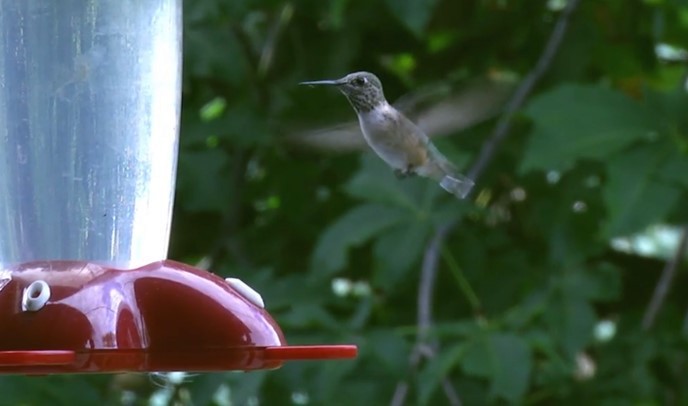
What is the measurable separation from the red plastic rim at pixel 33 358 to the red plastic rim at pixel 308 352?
37 cm

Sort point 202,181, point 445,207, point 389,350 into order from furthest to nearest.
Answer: point 202,181, point 445,207, point 389,350

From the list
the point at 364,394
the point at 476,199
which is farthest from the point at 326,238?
the point at 476,199

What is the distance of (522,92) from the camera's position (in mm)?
4633

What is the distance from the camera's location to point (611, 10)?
5246 mm

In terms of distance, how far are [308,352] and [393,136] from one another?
141 centimetres

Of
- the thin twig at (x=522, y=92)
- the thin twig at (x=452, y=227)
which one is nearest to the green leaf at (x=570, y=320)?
the thin twig at (x=452, y=227)

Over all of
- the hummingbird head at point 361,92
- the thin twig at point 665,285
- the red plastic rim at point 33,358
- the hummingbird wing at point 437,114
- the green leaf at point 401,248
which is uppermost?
the red plastic rim at point 33,358

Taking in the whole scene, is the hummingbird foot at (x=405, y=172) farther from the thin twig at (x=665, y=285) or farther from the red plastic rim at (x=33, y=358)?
the red plastic rim at (x=33, y=358)

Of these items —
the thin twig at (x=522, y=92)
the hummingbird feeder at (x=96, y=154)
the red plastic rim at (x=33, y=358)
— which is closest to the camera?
the red plastic rim at (x=33, y=358)

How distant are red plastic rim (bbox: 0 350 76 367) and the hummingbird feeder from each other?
11.3 inches

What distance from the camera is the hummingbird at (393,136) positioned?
140 inches

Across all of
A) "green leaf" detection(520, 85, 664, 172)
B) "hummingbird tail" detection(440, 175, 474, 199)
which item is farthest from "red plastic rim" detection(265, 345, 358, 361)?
"green leaf" detection(520, 85, 664, 172)

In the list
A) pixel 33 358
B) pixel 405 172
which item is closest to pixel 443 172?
pixel 405 172

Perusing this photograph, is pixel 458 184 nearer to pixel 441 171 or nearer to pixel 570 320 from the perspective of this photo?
Answer: pixel 441 171
